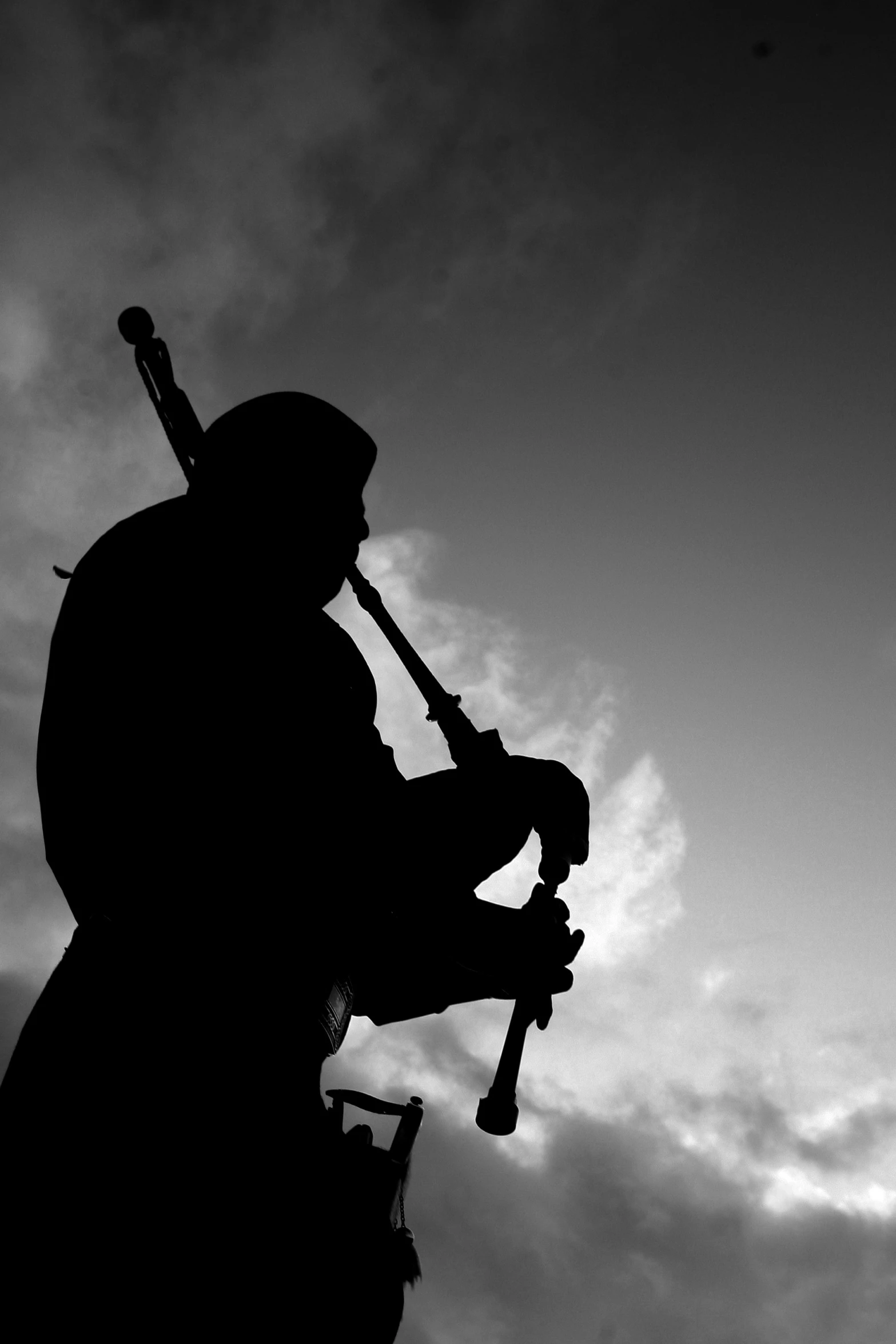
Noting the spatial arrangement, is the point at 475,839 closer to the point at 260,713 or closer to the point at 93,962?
the point at 260,713

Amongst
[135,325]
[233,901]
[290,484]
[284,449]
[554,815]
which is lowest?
[233,901]

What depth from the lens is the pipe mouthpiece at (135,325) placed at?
5387 mm

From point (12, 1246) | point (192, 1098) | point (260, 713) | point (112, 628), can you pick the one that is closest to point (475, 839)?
point (260, 713)

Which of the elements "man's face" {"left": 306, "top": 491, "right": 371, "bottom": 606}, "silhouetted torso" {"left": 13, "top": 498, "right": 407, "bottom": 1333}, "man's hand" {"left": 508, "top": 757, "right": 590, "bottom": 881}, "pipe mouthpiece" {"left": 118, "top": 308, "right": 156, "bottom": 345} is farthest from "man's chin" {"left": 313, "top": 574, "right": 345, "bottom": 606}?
"pipe mouthpiece" {"left": 118, "top": 308, "right": 156, "bottom": 345}

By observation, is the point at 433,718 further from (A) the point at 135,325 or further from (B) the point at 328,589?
(A) the point at 135,325

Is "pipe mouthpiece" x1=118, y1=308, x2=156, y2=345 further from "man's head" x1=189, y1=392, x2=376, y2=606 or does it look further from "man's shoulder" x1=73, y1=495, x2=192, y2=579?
"man's shoulder" x1=73, y1=495, x2=192, y2=579

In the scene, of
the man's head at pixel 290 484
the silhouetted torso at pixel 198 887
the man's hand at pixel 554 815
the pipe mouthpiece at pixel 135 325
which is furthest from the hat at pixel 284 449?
the man's hand at pixel 554 815

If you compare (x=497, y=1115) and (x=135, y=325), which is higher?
(x=135, y=325)

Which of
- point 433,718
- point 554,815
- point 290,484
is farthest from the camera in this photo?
point 433,718

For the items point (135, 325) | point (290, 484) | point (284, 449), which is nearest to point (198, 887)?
point (290, 484)

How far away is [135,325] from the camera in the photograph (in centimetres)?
539

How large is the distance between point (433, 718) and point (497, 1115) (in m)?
2.10

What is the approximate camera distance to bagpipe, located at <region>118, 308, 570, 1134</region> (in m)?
4.17

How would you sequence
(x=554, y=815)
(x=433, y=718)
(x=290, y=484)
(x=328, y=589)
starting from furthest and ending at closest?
(x=433, y=718)
(x=328, y=589)
(x=290, y=484)
(x=554, y=815)
